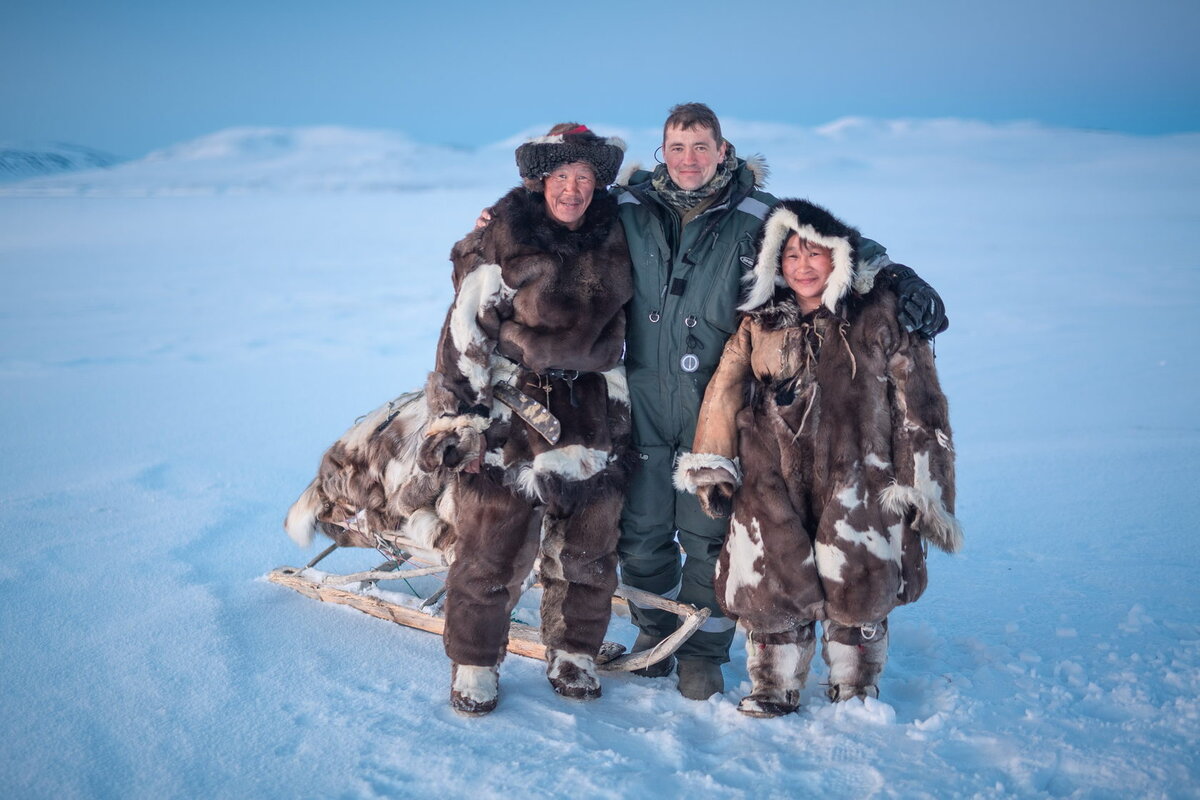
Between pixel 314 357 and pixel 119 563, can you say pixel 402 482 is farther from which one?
pixel 314 357

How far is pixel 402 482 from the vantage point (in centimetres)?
272

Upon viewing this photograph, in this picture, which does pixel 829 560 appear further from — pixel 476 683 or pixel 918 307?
pixel 476 683

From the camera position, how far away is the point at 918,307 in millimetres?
2156

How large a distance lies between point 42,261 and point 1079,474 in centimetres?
1133

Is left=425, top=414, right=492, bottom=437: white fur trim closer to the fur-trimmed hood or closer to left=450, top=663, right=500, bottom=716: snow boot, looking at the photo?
the fur-trimmed hood

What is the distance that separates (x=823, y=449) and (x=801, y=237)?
567 mm

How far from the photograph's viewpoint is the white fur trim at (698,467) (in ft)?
7.52

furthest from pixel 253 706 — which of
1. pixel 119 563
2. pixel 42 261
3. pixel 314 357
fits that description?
pixel 42 261

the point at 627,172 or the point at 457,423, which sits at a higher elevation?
the point at 627,172

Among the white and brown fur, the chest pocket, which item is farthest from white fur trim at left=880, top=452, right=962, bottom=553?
the white and brown fur

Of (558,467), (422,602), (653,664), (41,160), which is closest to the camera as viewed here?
(558,467)

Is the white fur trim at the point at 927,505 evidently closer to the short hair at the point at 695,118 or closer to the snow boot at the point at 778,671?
the snow boot at the point at 778,671

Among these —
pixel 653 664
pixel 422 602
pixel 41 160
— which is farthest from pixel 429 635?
pixel 41 160

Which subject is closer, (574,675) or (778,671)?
(778,671)
